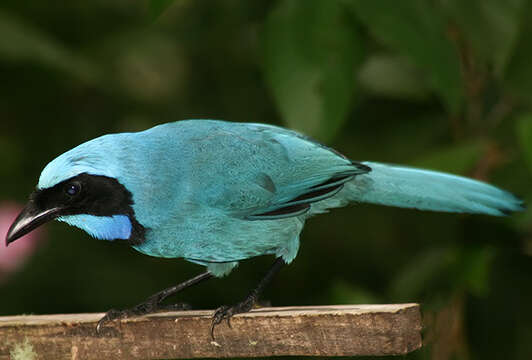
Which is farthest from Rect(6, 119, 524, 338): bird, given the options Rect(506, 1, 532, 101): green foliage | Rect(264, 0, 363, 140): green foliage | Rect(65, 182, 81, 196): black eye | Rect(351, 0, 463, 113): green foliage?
Rect(506, 1, 532, 101): green foliage

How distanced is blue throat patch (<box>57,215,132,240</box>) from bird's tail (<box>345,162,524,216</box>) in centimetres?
99

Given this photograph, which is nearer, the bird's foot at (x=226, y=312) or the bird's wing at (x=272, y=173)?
the bird's foot at (x=226, y=312)

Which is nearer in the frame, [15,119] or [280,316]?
[280,316]

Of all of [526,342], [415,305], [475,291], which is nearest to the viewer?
[415,305]

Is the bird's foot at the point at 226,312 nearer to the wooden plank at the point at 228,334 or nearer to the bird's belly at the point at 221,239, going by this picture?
the wooden plank at the point at 228,334

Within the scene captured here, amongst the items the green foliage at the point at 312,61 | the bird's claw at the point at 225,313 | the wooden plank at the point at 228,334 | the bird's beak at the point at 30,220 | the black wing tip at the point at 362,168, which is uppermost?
the green foliage at the point at 312,61

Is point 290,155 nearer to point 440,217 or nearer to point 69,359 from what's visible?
point 69,359

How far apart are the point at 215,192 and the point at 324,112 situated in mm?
610

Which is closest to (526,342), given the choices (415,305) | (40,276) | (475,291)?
(475,291)

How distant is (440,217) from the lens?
580 centimetres

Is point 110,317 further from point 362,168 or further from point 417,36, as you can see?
point 417,36

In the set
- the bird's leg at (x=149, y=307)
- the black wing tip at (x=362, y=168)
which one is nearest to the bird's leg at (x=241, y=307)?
the bird's leg at (x=149, y=307)

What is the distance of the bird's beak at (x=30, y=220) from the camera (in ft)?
8.80

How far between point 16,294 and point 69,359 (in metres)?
3.35
